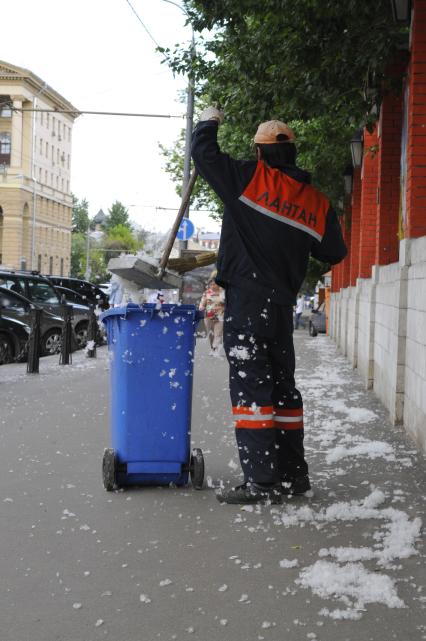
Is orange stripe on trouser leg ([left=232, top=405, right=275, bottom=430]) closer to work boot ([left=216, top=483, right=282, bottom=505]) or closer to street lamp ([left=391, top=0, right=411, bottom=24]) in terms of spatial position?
work boot ([left=216, top=483, right=282, bottom=505])

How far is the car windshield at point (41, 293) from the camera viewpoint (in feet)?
61.9

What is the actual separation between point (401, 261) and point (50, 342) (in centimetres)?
1137

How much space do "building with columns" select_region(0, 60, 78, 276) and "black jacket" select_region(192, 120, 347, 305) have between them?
72413mm

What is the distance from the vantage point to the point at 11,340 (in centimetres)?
1550

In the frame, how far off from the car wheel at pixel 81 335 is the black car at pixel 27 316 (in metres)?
1.93

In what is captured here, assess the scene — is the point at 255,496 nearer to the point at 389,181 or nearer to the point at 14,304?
the point at 389,181

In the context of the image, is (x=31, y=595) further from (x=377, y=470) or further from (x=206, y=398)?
(x=206, y=398)

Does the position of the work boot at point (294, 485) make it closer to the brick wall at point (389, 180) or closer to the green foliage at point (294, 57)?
the green foliage at point (294, 57)

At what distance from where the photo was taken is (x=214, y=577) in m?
3.90

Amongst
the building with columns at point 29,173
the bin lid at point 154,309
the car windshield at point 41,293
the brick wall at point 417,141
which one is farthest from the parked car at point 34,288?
the building with columns at point 29,173

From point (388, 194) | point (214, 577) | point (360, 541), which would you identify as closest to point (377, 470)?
point (360, 541)

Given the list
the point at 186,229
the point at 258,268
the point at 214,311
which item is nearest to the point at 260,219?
the point at 258,268

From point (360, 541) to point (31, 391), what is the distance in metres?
7.34

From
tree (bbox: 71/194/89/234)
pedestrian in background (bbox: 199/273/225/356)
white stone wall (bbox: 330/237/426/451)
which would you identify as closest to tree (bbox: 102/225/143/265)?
tree (bbox: 71/194/89/234)
